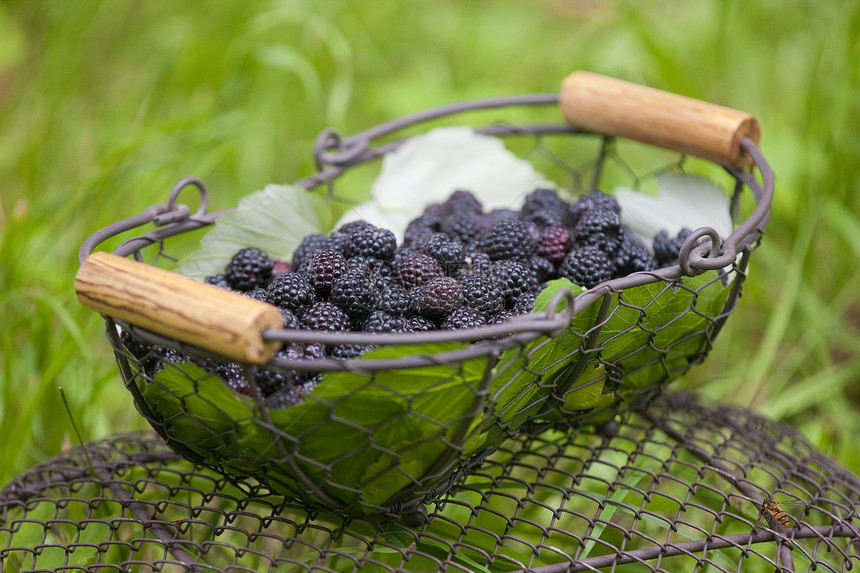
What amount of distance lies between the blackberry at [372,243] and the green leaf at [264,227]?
0.51ft

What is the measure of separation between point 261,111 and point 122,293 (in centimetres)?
145

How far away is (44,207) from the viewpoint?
1426 mm

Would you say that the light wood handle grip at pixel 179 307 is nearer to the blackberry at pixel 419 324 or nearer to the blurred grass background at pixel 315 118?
the blackberry at pixel 419 324

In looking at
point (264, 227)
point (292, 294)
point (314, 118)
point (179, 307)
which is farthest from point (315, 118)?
point (179, 307)

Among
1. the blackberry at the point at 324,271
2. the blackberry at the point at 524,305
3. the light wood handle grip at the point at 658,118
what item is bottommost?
the blackberry at the point at 524,305

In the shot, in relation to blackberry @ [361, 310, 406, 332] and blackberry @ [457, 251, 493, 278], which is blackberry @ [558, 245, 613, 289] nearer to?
blackberry @ [457, 251, 493, 278]

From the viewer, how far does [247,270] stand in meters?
0.90

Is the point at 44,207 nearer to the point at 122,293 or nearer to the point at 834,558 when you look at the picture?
the point at 122,293

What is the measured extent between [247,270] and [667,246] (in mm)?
537

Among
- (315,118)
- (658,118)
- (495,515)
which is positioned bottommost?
(495,515)

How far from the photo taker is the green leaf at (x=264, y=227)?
953mm

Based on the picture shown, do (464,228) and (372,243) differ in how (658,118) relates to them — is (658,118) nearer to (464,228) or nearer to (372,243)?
(464,228)

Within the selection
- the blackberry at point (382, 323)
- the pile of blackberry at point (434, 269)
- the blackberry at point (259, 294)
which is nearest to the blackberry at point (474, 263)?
the pile of blackberry at point (434, 269)

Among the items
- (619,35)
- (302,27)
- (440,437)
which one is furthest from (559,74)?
(440,437)
